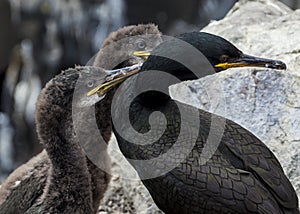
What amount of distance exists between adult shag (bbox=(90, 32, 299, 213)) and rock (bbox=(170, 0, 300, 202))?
2.43 feet

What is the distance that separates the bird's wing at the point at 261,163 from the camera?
322 cm

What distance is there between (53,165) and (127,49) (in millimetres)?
1083

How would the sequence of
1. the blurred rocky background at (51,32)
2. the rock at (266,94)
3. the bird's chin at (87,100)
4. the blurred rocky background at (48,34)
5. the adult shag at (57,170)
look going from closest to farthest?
the adult shag at (57,170), the bird's chin at (87,100), the rock at (266,94), the blurred rocky background at (51,32), the blurred rocky background at (48,34)

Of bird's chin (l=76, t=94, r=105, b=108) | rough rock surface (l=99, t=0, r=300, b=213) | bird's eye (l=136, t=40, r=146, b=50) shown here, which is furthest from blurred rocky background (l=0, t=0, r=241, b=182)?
bird's chin (l=76, t=94, r=105, b=108)

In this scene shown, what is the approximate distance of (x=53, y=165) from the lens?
12.8ft

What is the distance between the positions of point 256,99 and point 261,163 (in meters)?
1.12

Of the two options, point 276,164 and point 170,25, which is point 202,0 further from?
point 276,164


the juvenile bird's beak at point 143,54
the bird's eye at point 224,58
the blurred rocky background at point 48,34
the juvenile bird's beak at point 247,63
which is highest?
the bird's eye at point 224,58

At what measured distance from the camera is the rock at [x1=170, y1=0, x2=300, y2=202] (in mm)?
4133

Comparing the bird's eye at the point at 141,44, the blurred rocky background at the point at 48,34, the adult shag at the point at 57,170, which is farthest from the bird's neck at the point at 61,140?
the blurred rocky background at the point at 48,34

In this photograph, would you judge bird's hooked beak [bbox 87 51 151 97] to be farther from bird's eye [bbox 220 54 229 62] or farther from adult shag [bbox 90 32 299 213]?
bird's eye [bbox 220 54 229 62]

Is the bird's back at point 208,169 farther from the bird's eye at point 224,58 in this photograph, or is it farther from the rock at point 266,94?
the rock at point 266,94

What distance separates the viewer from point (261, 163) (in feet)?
10.8

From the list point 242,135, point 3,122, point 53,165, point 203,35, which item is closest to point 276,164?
point 242,135
